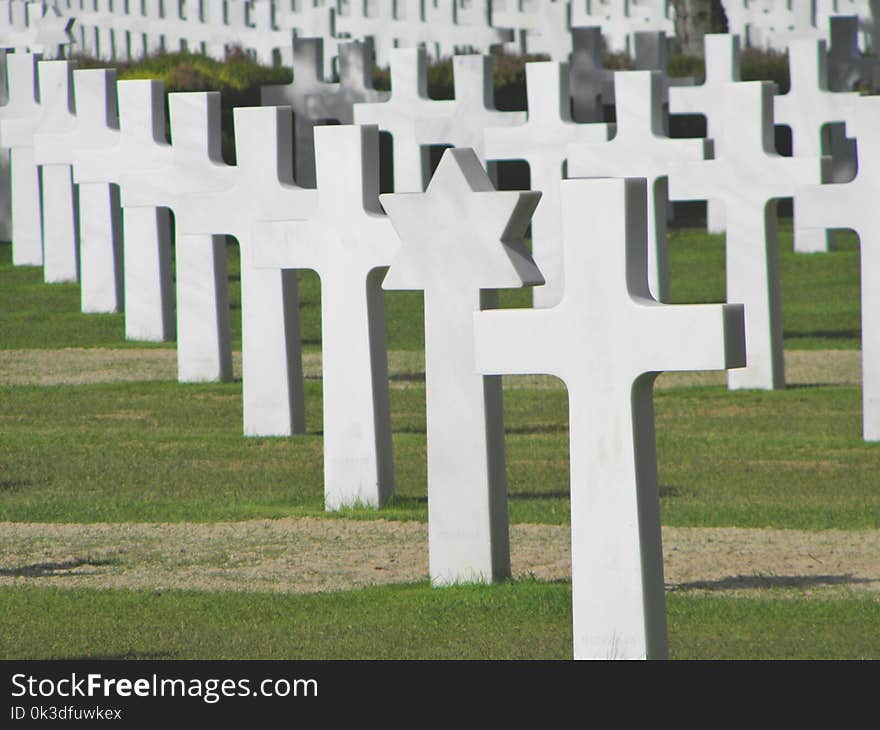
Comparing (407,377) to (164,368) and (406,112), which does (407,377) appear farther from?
(406,112)

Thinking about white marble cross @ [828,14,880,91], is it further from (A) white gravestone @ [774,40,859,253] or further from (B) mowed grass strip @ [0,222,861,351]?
(A) white gravestone @ [774,40,859,253]

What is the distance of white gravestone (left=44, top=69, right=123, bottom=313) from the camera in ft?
59.1

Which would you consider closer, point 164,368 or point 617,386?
point 617,386

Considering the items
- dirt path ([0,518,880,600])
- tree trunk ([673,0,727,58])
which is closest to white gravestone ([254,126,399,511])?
dirt path ([0,518,880,600])

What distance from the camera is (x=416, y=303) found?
19.8 meters

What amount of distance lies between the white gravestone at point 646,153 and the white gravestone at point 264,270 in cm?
356

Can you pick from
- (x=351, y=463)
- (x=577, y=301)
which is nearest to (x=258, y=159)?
(x=351, y=463)

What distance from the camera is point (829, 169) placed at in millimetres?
14758

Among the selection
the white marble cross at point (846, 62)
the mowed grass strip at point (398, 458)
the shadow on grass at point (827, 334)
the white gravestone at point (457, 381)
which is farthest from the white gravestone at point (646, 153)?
the white marble cross at point (846, 62)

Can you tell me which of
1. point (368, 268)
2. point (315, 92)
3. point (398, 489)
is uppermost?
point (315, 92)

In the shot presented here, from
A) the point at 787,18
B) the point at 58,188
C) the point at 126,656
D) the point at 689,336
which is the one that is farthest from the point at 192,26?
the point at 689,336

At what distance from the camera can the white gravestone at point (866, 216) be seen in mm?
12812

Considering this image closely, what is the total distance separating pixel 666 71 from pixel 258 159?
17.2 meters

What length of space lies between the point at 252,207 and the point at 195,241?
6.53 feet
